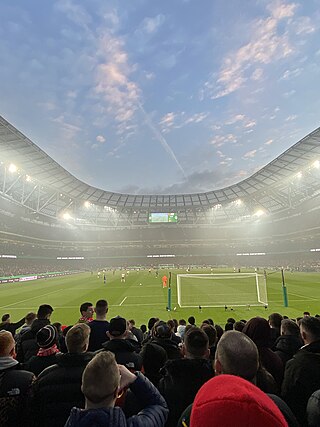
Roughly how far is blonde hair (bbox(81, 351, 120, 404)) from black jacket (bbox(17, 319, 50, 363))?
13.8ft

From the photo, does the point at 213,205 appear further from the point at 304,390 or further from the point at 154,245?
the point at 304,390

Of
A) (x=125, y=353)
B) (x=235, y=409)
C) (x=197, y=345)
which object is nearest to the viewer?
(x=235, y=409)

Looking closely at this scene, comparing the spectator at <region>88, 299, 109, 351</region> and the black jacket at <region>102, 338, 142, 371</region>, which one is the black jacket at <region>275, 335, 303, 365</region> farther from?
the spectator at <region>88, 299, 109, 351</region>

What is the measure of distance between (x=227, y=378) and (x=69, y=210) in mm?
78377

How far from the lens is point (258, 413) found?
91cm

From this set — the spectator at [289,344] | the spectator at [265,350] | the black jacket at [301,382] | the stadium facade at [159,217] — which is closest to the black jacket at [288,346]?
the spectator at [289,344]

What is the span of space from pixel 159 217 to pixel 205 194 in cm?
1878

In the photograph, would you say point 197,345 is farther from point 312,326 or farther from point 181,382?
point 312,326

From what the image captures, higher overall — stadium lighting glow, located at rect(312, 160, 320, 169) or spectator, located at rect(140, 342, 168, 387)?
stadium lighting glow, located at rect(312, 160, 320, 169)

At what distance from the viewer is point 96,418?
64.9 inches

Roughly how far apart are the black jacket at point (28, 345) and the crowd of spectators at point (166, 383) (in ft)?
0.18

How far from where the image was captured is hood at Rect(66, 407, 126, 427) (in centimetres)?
163

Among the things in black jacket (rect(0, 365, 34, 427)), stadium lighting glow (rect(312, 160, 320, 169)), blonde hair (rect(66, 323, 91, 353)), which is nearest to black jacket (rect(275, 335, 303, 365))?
blonde hair (rect(66, 323, 91, 353))

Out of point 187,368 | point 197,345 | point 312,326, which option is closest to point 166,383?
point 187,368
